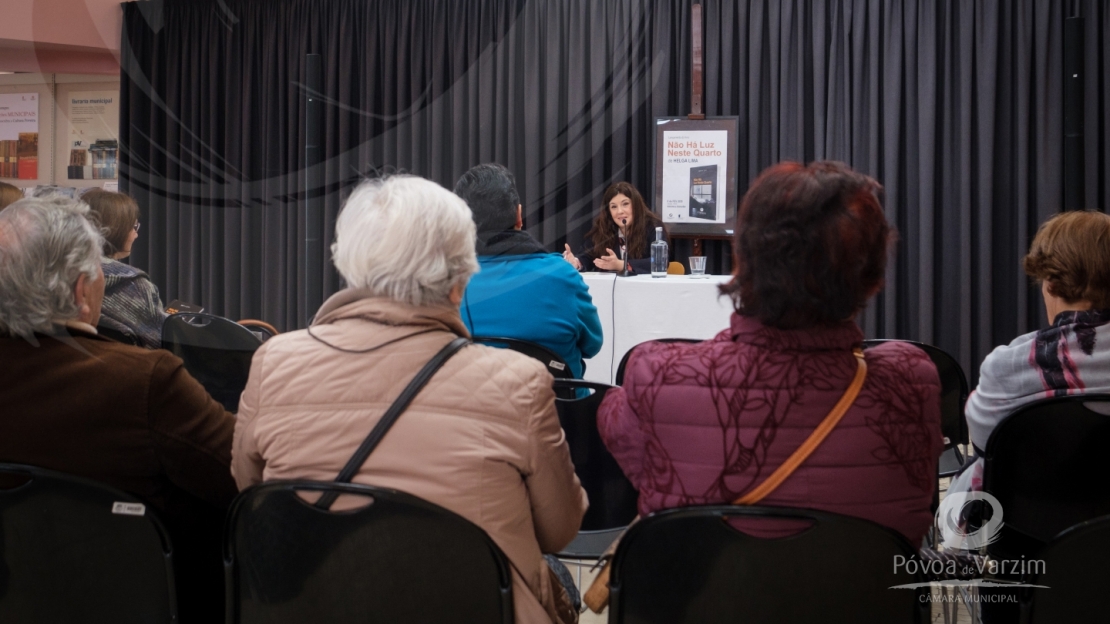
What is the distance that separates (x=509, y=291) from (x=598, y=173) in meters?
3.06

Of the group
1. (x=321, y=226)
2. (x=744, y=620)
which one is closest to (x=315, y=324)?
(x=744, y=620)

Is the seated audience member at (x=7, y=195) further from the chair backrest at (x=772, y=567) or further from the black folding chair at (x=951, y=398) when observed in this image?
the black folding chair at (x=951, y=398)

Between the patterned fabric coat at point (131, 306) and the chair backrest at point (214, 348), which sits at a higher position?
the patterned fabric coat at point (131, 306)

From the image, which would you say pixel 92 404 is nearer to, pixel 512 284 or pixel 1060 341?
pixel 512 284

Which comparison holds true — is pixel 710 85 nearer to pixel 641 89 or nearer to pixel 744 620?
pixel 641 89

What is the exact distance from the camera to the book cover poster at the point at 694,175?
16.1 ft

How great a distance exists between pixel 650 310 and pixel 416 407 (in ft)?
8.43

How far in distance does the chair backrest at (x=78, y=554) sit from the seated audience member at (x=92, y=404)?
0.09 m

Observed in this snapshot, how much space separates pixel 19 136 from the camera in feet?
22.0

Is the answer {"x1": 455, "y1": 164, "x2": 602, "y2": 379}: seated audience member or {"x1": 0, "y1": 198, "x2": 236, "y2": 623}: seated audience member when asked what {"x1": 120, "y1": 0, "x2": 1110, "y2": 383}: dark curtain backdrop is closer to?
{"x1": 455, "y1": 164, "x2": 602, "y2": 379}: seated audience member

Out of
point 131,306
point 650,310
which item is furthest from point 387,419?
point 650,310

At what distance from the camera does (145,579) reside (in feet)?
4.16

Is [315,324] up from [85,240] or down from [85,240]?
down

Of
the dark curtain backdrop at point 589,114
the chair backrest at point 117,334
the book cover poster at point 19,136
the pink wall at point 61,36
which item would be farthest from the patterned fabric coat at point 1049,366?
the book cover poster at point 19,136
